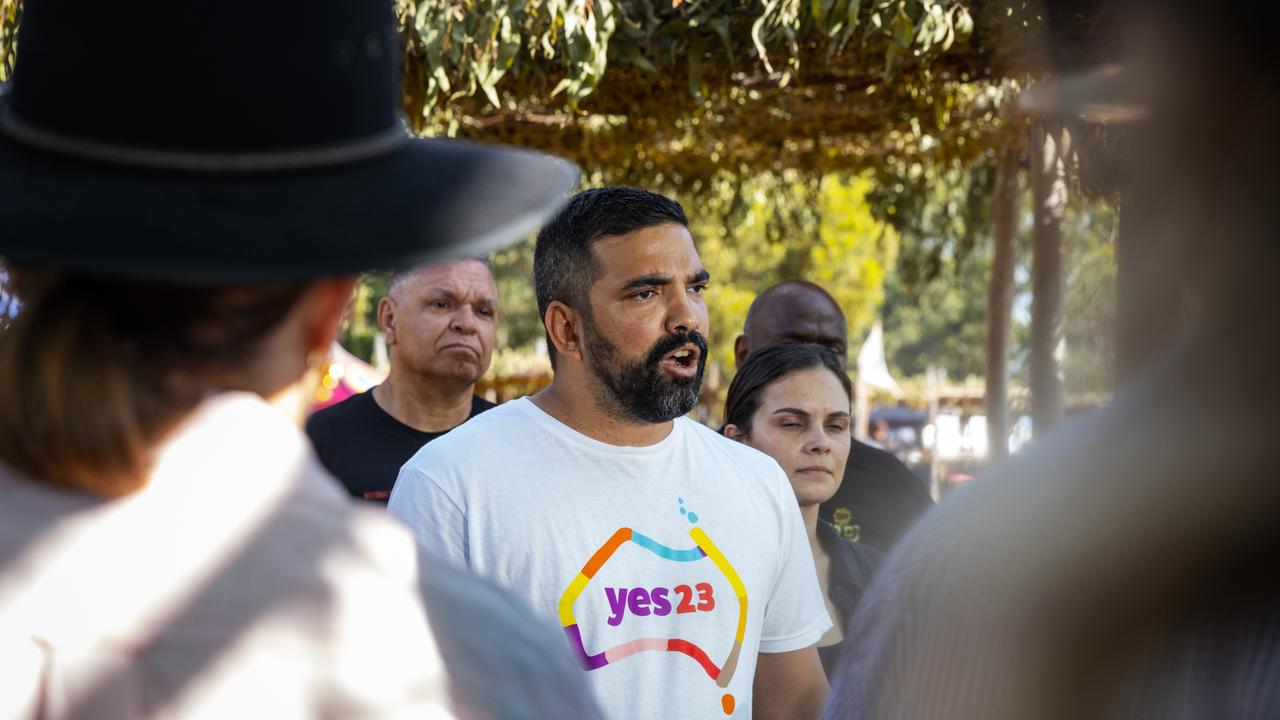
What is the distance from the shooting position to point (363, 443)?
4.39 meters

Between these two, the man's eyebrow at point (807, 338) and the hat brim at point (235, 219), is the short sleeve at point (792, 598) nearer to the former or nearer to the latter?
the hat brim at point (235, 219)

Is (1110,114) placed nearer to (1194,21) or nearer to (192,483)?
(1194,21)

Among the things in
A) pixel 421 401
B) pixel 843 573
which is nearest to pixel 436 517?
pixel 843 573

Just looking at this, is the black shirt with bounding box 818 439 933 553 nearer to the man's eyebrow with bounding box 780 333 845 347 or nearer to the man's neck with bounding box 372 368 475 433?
the man's eyebrow with bounding box 780 333 845 347

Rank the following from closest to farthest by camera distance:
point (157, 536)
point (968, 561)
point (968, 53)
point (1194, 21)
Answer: point (1194, 21)
point (968, 561)
point (157, 536)
point (968, 53)

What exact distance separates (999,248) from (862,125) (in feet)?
4.91

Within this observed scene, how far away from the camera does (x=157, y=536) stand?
3.23ft

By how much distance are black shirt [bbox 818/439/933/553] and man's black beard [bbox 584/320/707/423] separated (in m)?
1.75

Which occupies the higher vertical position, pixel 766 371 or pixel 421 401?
pixel 766 371

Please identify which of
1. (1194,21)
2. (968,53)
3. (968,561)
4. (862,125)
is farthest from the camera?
(862,125)

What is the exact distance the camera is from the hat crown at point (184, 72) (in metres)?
1.00

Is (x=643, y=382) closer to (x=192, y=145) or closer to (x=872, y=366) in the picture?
(x=192, y=145)

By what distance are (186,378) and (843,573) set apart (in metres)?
3.11

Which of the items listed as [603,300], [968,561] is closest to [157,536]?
[968,561]
